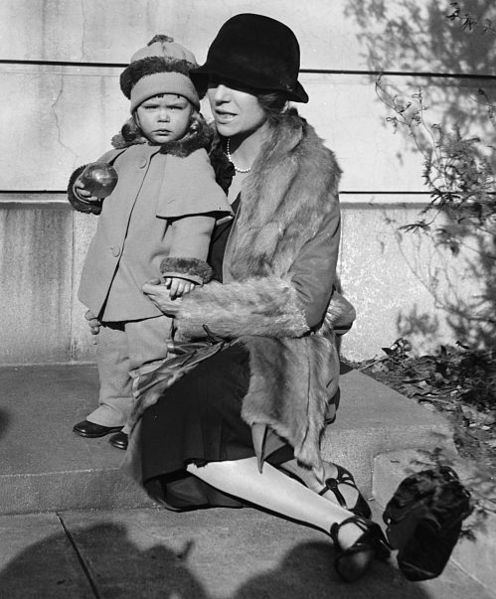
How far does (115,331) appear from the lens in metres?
4.09

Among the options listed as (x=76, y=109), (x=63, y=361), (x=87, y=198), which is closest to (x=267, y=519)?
(x=87, y=198)

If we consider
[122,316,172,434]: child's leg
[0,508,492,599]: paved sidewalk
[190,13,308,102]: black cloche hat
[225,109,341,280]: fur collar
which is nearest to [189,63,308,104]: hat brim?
[190,13,308,102]: black cloche hat

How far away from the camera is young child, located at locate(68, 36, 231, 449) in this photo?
3.89 meters

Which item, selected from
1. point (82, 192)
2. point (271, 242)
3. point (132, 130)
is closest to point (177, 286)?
point (271, 242)

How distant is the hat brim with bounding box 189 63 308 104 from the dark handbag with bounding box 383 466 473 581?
1.55 meters

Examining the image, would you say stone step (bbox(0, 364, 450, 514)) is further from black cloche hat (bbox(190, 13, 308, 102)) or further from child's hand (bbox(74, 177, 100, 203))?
black cloche hat (bbox(190, 13, 308, 102))

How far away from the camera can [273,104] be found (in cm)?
395

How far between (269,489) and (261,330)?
572 millimetres

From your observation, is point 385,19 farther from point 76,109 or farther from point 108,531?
point 108,531

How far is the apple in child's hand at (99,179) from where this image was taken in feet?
13.3

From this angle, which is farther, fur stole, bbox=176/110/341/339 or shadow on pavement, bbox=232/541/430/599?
fur stole, bbox=176/110/341/339

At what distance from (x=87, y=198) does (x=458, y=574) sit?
2002 mm

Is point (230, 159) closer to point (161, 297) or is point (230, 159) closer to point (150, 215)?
point (150, 215)

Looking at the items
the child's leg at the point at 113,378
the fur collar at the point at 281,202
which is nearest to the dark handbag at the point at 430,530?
the fur collar at the point at 281,202
